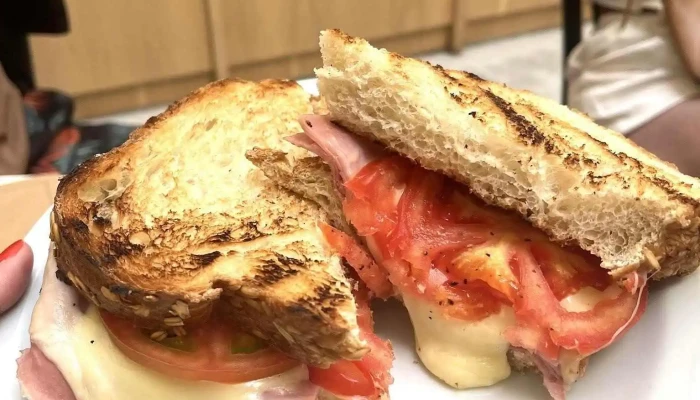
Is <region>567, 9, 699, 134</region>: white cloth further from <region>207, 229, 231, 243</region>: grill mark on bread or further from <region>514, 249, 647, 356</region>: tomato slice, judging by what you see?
<region>207, 229, 231, 243</region>: grill mark on bread

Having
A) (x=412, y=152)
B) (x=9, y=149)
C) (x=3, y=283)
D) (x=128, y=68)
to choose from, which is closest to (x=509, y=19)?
(x=128, y=68)

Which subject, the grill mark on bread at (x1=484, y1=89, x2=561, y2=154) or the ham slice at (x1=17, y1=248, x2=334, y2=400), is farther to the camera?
the grill mark on bread at (x1=484, y1=89, x2=561, y2=154)

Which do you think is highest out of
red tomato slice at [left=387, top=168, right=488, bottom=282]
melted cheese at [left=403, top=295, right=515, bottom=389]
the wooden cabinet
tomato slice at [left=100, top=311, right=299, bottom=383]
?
red tomato slice at [left=387, top=168, right=488, bottom=282]

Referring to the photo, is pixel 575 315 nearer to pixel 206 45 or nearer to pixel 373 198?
pixel 373 198

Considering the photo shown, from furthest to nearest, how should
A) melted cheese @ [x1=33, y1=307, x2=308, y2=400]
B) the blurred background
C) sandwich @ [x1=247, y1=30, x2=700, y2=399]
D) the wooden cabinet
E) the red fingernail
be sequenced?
the wooden cabinet < the blurred background < the red fingernail < sandwich @ [x1=247, y1=30, x2=700, y2=399] < melted cheese @ [x1=33, y1=307, x2=308, y2=400]

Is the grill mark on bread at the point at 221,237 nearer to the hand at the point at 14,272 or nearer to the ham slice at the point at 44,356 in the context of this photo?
the ham slice at the point at 44,356

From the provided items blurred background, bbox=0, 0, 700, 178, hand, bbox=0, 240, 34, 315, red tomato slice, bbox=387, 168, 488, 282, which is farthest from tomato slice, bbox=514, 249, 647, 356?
blurred background, bbox=0, 0, 700, 178

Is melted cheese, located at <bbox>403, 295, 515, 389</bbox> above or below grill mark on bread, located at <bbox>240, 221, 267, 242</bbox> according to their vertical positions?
below

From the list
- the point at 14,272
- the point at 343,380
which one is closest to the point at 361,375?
the point at 343,380
